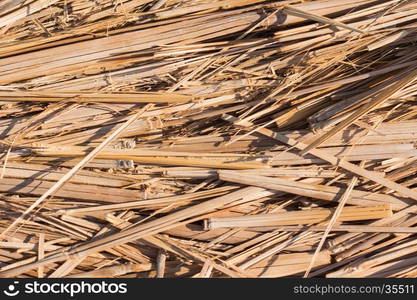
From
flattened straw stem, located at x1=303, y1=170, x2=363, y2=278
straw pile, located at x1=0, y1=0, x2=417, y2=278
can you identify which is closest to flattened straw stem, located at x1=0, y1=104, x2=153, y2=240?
straw pile, located at x1=0, y1=0, x2=417, y2=278

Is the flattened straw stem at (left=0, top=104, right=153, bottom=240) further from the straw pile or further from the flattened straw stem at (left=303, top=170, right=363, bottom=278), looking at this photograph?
the flattened straw stem at (left=303, top=170, right=363, bottom=278)

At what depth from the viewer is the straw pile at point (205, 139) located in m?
1.80

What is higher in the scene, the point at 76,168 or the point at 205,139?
the point at 205,139

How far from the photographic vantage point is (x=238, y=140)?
6.10 ft

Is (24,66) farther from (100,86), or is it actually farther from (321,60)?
(321,60)

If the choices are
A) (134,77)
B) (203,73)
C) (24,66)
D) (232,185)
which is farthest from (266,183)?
(24,66)

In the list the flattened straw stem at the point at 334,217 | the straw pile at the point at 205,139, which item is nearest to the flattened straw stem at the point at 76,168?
the straw pile at the point at 205,139

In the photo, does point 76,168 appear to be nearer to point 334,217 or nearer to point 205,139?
point 205,139

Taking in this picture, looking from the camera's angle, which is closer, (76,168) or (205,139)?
(76,168)

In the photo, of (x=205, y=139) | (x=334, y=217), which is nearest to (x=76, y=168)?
(x=205, y=139)

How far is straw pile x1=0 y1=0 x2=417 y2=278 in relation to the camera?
5.92 ft

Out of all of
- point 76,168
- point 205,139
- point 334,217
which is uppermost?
point 205,139

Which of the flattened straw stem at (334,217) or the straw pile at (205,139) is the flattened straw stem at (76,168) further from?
the flattened straw stem at (334,217)

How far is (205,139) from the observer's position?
186cm
